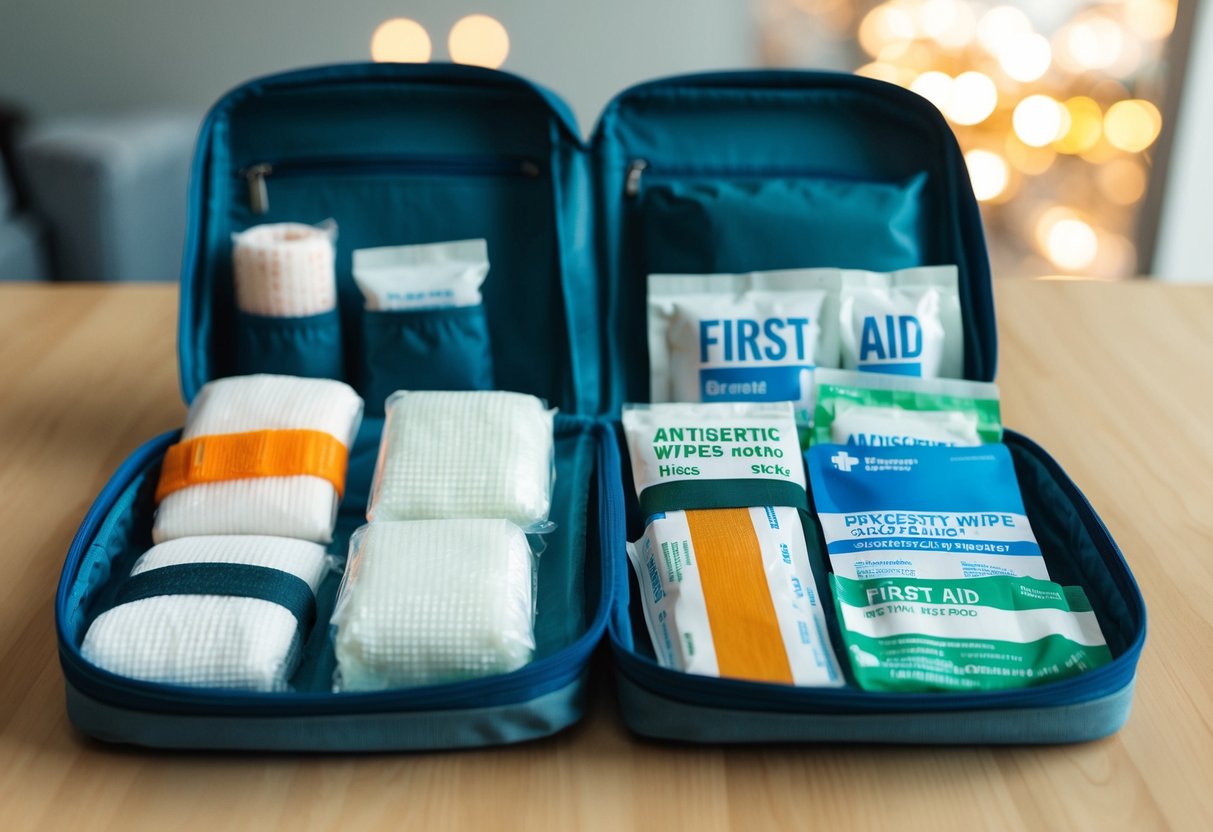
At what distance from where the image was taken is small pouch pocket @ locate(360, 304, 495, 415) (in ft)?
3.22

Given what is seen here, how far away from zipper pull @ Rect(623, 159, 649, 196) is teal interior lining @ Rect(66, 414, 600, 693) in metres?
0.22

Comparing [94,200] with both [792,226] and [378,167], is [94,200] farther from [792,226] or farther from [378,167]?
[792,226]

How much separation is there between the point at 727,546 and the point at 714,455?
0.35 feet

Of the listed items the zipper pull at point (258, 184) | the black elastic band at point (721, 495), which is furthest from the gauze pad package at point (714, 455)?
the zipper pull at point (258, 184)

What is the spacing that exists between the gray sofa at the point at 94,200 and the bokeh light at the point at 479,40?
566 mm

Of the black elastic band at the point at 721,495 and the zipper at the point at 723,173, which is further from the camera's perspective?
the zipper at the point at 723,173

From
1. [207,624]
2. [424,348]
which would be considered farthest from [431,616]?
[424,348]

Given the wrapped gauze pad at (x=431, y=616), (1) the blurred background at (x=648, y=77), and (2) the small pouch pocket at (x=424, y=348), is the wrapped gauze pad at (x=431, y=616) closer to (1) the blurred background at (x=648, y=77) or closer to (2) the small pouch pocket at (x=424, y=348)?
(2) the small pouch pocket at (x=424, y=348)

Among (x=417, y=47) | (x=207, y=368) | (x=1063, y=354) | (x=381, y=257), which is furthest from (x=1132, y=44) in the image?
(x=207, y=368)

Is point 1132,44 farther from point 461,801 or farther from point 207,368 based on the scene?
point 461,801

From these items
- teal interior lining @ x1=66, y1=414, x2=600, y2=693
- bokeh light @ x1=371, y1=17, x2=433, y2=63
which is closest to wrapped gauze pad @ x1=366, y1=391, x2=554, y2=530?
teal interior lining @ x1=66, y1=414, x2=600, y2=693

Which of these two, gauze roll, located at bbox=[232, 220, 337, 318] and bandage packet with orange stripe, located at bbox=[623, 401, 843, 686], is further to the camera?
gauze roll, located at bbox=[232, 220, 337, 318]

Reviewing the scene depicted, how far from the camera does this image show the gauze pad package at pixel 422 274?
3.23ft

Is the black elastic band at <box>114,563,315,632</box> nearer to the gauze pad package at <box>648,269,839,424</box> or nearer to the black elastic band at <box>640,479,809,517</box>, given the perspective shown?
the black elastic band at <box>640,479,809,517</box>
